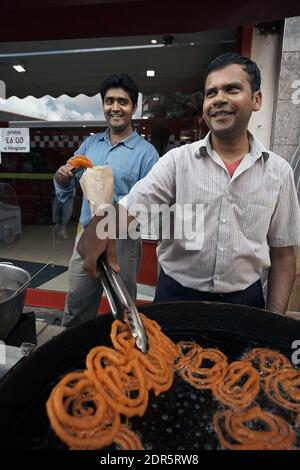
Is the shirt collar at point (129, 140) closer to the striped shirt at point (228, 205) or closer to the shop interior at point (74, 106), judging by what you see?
the striped shirt at point (228, 205)

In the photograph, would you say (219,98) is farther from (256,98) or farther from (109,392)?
(109,392)

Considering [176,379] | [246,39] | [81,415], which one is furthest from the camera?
[246,39]

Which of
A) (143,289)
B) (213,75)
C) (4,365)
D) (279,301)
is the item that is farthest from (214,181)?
(143,289)

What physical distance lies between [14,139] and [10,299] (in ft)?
11.3

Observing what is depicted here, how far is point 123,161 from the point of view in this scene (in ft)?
8.30

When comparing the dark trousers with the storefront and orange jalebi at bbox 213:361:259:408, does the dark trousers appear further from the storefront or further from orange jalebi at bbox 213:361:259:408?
the storefront

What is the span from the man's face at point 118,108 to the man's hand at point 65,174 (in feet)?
1.67

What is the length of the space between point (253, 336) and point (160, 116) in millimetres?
3322

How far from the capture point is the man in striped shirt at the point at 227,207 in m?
1.62

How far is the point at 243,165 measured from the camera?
1617 mm

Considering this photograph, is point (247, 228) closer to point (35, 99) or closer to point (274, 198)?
point (274, 198)

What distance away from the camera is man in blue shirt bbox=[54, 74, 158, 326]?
2.50 meters

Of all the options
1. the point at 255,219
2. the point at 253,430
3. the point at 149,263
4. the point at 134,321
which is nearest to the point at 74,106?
the point at 149,263

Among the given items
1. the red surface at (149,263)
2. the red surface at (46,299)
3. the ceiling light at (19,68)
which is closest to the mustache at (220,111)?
the red surface at (149,263)
